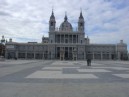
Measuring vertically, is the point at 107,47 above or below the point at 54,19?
below

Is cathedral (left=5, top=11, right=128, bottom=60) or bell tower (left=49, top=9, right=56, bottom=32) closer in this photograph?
cathedral (left=5, top=11, right=128, bottom=60)

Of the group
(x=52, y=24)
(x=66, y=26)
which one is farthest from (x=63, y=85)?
(x=66, y=26)

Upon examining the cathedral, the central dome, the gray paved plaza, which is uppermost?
the central dome

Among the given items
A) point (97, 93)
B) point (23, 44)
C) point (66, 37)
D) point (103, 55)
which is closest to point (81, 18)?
point (66, 37)

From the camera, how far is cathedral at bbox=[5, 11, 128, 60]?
154500 millimetres

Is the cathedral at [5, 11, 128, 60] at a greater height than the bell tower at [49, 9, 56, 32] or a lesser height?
lesser

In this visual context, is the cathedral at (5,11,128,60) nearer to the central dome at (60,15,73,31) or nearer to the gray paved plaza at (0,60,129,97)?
the central dome at (60,15,73,31)

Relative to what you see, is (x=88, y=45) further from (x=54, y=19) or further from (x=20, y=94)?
(x=20, y=94)

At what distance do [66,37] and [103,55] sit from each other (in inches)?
999

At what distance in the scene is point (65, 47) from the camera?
15688 centimetres

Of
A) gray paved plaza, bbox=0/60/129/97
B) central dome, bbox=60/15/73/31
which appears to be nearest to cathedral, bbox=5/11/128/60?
central dome, bbox=60/15/73/31

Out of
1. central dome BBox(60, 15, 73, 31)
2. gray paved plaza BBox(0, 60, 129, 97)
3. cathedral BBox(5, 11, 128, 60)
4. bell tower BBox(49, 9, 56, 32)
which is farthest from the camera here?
central dome BBox(60, 15, 73, 31)

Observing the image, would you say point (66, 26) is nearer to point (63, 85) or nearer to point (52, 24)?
point (52, 24)

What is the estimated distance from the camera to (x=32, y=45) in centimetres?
15850
